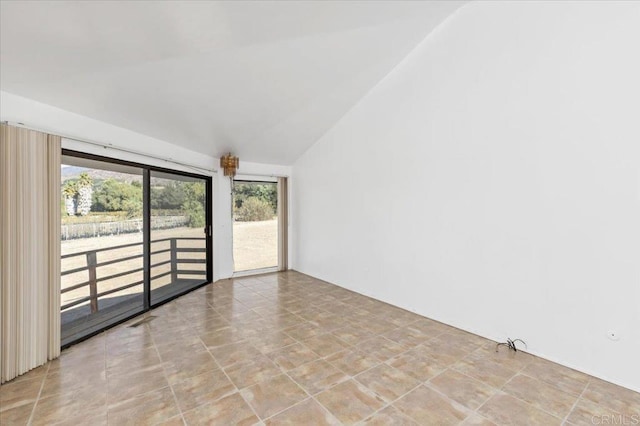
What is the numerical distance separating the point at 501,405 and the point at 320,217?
12.2 feet

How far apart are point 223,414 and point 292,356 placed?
0.81m

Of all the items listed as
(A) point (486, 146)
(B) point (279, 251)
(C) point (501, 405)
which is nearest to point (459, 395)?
(C) point (501, 405)

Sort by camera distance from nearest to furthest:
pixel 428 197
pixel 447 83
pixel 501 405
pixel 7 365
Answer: pixel 501 405, pixel 7 365, pixel 447 83, pixel 428 197

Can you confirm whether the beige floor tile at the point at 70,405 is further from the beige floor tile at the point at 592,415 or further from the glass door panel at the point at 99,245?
the beige floor tile at the point at 592,415

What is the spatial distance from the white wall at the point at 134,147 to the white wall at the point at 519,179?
270cm

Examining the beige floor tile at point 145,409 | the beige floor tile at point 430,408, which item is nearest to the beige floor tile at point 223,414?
the beige floor tile at point 145,409

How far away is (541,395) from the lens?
1.99 m

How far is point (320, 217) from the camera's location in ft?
17.0

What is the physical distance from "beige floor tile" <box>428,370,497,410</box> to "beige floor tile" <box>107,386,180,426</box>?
1848mm

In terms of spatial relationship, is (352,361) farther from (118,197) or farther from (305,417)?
(118,197)

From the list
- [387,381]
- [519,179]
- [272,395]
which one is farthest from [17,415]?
[519,179]

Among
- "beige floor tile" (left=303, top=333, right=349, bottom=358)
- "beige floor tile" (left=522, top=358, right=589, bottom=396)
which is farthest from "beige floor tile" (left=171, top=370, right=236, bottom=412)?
"beige floor tile" (left=522, top=358, right=589, bottom=396)

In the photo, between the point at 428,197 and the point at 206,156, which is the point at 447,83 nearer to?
the point at 428,197

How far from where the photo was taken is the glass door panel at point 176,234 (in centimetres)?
379
